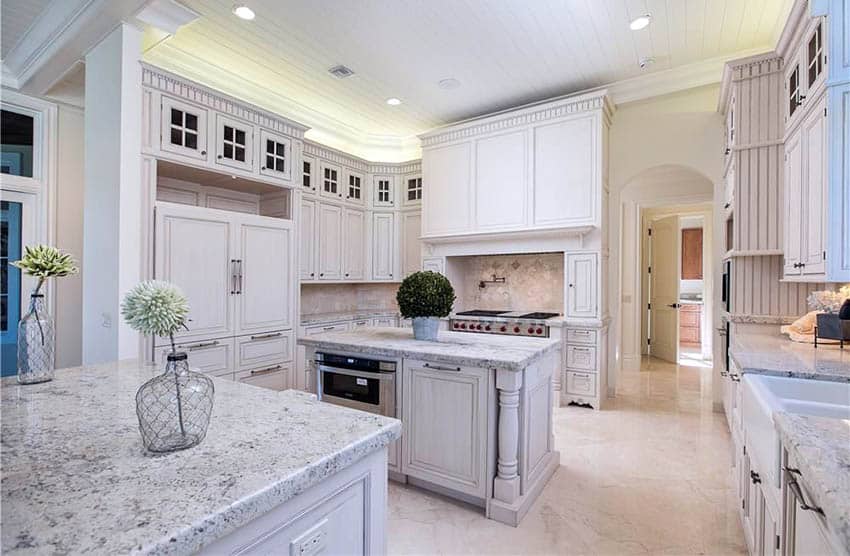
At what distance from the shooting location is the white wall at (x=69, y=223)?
3.79m

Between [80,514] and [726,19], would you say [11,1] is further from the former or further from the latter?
[726,19]

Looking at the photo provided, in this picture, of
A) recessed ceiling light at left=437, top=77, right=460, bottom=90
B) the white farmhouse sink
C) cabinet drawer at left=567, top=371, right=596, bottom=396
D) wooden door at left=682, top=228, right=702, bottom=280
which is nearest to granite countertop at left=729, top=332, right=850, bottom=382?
the white farmhouse sink

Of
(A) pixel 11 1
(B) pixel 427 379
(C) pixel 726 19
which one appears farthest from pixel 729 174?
(A) pixel 11 1

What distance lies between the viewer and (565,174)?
13.9 feet

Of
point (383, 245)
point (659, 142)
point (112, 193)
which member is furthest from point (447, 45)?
point (112, 193)

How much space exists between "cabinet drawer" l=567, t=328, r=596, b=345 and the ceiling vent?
3357mm

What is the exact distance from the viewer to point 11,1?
2781 mm

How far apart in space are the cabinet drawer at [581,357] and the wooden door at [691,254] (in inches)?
227

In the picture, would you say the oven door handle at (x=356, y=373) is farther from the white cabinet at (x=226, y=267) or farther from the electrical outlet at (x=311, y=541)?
the electrical outlet at (x=311, y=541)

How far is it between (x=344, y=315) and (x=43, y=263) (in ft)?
12.6

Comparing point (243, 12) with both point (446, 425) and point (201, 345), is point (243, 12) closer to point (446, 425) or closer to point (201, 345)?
point (201, 345)

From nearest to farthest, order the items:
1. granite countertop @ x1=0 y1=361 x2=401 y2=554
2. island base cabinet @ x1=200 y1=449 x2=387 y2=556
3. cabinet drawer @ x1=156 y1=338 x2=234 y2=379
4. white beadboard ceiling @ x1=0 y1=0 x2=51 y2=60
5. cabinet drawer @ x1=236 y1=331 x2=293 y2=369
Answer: granite countertop @ x1=0 y1=361 x2=401 y2=554, island base cabinet @ x1=200 y1=449 x2=387 y2=556, white beadboard ceiling @ x1=0 y1=0 x2=51 y2=60, cabinet drawer @ x1=156 y1=338 x2=234 y2=379, cabinet drawer @ x1=236 y1=331 x2=293 y2=369

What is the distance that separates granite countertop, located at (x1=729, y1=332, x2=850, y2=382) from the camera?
1833mm

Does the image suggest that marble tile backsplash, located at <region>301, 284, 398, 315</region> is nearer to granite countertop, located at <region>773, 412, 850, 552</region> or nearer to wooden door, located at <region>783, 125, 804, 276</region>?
wooden door, located at <region>783, 125, 804, 276</region>
